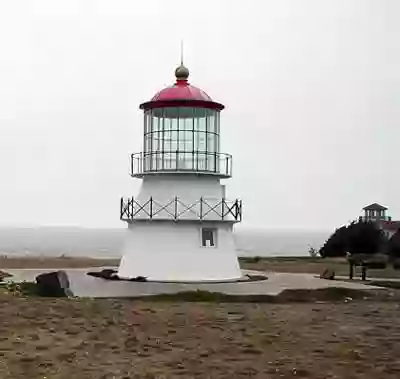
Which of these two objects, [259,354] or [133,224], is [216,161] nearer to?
[133,224]

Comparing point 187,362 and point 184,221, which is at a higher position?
point 184,221

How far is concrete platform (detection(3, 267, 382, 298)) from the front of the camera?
20641 millimetres

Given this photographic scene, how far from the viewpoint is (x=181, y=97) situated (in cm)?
2525

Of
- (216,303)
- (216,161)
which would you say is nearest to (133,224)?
(216,161)

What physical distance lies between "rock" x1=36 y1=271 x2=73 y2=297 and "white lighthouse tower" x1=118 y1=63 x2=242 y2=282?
4433 millimetres

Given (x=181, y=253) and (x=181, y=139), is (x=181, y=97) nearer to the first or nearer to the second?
(x=181, y=139)

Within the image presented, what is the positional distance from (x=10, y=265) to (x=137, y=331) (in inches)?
784

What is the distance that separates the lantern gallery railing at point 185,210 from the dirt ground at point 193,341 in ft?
24.3

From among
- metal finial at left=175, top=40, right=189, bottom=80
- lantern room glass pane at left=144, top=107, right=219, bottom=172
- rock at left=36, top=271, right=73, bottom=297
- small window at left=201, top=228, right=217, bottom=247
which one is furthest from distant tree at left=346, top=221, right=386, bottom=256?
rock at left=36, top=271, right=73, bottom=297

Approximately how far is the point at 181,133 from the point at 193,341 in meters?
13.9

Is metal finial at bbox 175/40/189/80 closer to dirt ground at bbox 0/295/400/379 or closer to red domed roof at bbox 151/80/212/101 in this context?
red domed roof at bbox 151/80/212/101

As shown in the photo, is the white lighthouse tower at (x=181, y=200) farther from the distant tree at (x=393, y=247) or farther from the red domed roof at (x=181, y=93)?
the distant tree at (x=393, y=247)

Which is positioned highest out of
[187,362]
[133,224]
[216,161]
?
[216,161]

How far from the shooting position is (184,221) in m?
24.5
